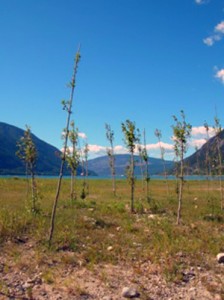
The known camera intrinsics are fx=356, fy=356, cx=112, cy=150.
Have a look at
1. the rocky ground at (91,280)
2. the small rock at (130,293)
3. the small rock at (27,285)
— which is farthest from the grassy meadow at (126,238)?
the small rock at (27,285)

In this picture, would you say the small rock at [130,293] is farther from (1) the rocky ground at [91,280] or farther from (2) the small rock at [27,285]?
(2) the small rock at [27,285]

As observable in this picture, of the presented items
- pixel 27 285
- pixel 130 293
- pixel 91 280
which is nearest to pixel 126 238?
pixel 91 280

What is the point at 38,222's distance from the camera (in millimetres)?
22234

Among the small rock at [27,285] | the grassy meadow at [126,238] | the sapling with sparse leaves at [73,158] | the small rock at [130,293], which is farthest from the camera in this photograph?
the sapling with sparse leaves at [73,158]

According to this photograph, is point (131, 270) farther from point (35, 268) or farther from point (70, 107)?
point (70, 107)

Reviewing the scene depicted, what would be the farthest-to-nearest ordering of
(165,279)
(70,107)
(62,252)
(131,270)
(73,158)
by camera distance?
(73,158), (70,107), (62,252), (131,270), (165,279)

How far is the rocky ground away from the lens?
12.3 meters

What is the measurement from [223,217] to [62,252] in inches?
638

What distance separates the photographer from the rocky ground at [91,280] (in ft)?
40.4

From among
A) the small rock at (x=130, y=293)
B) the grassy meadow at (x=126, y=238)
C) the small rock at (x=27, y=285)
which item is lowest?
the small rock at (x=130, y=293)

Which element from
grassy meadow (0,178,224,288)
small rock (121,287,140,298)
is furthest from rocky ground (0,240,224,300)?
grassy meadow (0,178,224,288)

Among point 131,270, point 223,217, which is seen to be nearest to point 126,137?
point 223,217

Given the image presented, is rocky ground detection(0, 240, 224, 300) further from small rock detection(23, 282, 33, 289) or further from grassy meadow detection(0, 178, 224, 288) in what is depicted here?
grassy meadow detection(0, 178, 224, 288)

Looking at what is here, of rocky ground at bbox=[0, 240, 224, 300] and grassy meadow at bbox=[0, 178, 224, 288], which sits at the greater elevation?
grassy meadow at bbox=[0, 178, 224, 288]
